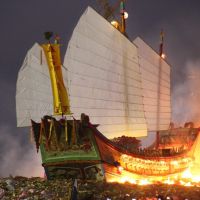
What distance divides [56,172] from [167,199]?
6852 millimetres

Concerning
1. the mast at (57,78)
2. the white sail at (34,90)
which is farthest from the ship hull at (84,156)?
the white sail at (34,90)

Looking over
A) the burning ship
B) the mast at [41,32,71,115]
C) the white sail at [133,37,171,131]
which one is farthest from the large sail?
the white sail at [133,37,171,131]

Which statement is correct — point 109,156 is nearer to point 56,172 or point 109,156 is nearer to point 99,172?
point 99,172

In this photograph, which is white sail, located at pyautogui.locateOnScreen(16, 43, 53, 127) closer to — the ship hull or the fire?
the ship hull

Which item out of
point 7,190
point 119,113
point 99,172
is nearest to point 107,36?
point 119,113

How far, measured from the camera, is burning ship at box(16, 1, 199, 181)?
771 inches

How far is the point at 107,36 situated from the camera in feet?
75.2

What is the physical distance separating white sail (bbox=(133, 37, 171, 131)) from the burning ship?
2.4 inches

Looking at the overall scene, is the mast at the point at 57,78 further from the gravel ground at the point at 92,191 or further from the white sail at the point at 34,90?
the white sail at the point at 34,90

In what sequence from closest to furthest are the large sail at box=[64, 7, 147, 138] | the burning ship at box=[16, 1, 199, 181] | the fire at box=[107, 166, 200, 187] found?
the burning ship at box=[16, 1, 199, 181] < the fire at box=[107, 166, 200, 187] < the large sail at box=[64, 7, 147, 138]

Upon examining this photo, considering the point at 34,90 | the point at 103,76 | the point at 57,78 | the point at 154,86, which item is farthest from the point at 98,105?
the point at 154,86

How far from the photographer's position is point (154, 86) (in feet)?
92.0

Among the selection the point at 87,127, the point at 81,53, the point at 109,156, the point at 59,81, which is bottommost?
the point at 109,156

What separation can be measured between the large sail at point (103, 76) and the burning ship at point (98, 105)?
5 centimetres
